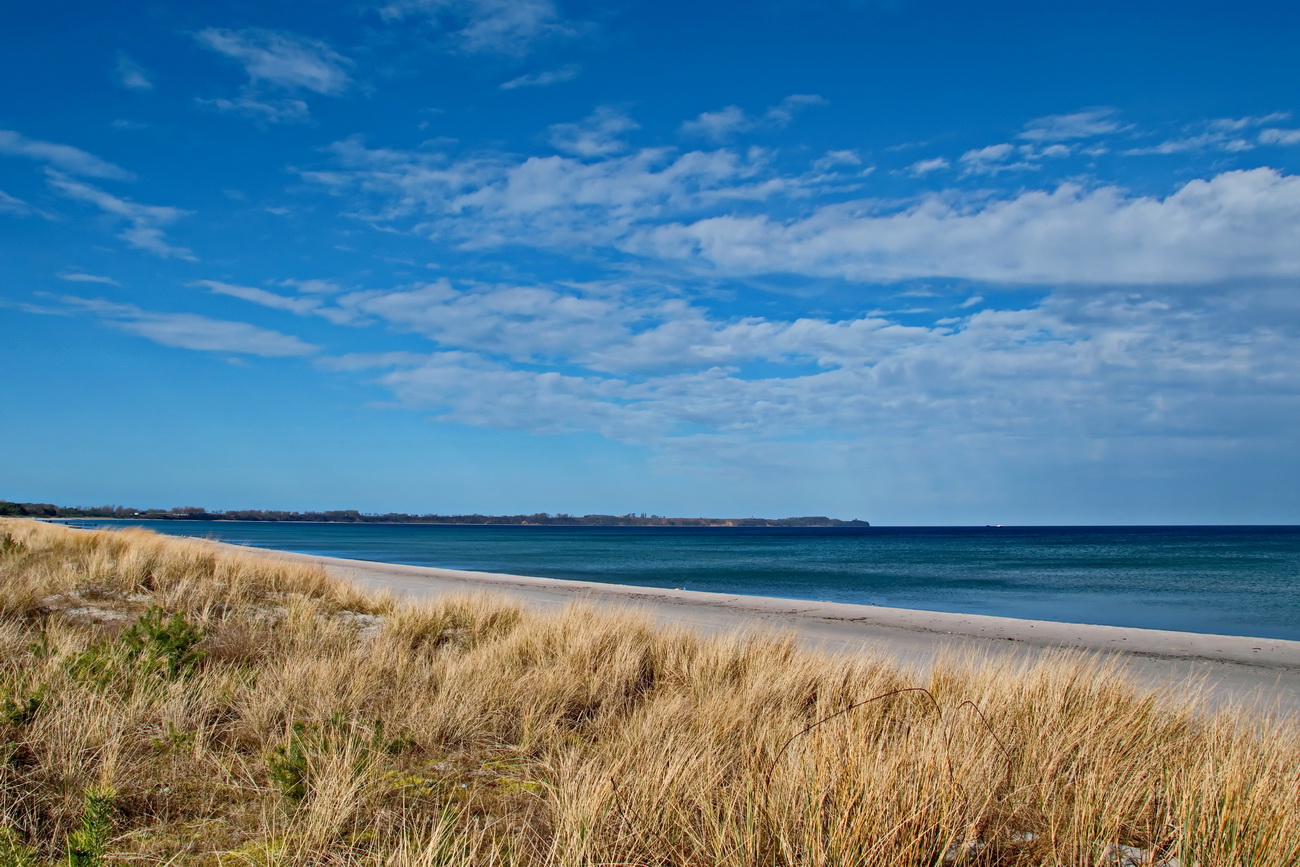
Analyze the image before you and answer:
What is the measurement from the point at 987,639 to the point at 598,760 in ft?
35.5

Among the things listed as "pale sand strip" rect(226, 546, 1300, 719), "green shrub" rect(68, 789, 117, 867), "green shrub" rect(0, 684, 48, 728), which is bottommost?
"pale sand strip" rect(226, 546, 1300, 719)

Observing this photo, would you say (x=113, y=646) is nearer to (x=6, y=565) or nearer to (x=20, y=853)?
Answer: (x=20, y=853)

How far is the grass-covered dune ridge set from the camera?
121 inches

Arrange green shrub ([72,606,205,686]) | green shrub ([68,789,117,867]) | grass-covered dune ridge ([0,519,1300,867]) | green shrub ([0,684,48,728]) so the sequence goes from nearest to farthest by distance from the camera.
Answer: green shrub ([68,789,117,867]) → grass-covered dune ridge ([0,519,1300,867]) → green shrub ([0,684,48,728]) → green shrub ([72,606,205,686])

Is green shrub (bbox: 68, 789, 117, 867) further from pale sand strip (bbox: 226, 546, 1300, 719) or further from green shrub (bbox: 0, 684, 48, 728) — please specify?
pale sand strip (bbox: 226, 546, 1300, 719)

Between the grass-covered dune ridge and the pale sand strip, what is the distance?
2608 millimetres

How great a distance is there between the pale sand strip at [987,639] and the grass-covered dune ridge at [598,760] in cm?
261

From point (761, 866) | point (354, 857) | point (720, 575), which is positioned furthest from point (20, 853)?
point (720, 575)

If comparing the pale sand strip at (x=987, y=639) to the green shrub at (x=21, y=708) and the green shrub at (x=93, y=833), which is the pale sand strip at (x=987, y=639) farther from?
the green shrub at (x=21, y=708)

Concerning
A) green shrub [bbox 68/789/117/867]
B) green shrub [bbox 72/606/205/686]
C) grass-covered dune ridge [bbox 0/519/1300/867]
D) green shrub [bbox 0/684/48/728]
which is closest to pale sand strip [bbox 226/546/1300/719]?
grass-covered dune ridge [bbox 0/519/1300/867]

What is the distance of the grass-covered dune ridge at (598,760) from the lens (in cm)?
308

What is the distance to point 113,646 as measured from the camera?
6180 mm

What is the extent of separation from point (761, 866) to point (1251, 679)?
9845mm

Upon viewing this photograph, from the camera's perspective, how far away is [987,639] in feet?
42.5
